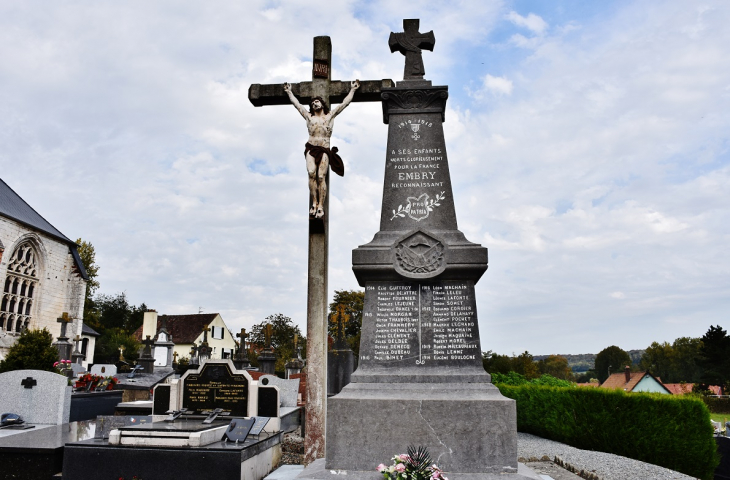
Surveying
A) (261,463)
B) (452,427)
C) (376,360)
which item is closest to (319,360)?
(261,463)

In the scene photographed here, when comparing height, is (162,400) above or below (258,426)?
above

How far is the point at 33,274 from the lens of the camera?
2777 cm

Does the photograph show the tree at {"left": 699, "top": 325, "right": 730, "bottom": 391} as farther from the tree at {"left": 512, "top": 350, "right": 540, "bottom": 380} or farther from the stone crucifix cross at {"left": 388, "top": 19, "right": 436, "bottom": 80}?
the stone crucifix cross at {"left": 388, "top": 19, "right": 436, "bottom": 80}

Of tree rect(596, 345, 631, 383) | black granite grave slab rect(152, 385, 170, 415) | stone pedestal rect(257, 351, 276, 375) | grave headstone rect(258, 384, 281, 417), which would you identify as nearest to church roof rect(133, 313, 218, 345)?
stone pedestal rect(257, 351, 276, 375)

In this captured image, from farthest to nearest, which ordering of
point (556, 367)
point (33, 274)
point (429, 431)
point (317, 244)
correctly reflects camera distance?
point (556, 367) → point (33, 274) → point (317, 244) → point (429, 431)

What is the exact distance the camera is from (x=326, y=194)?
7.82 m

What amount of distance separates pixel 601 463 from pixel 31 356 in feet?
45.4

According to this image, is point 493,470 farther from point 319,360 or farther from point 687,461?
point 687,461

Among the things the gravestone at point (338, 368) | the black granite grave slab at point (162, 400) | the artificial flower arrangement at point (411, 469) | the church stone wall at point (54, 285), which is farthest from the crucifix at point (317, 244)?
the church stone wall at point (54, 285)

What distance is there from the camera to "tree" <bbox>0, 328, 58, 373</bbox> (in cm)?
1319

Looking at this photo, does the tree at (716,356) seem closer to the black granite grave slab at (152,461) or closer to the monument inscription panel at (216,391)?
the monument inscription panel at (216,391)

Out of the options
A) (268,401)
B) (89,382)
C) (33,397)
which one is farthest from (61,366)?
(268,401)

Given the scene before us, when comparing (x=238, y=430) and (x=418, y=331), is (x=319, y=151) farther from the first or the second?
(x=238, y=430)

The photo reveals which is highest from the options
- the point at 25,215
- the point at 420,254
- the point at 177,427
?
the point at 25,215
